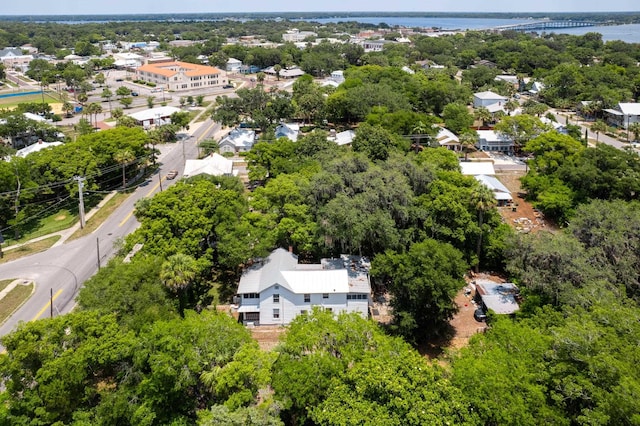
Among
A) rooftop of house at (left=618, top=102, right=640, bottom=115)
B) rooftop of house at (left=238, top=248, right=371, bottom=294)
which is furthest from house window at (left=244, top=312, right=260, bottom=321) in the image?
rooftop of house at (left=618, top=102, right=640, bottom=115)

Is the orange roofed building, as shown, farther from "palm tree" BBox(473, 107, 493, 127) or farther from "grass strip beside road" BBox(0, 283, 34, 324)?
"grass strip beside road" BBox(0, 283, 34, 324)

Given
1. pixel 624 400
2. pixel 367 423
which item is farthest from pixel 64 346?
pixel 624 400

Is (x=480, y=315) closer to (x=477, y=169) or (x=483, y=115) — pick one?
(x=477, y=169)

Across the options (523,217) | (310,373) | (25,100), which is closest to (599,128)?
(523,217)

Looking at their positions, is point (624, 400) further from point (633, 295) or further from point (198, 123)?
point (198, 123)

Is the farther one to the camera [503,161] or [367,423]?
[503,161]
